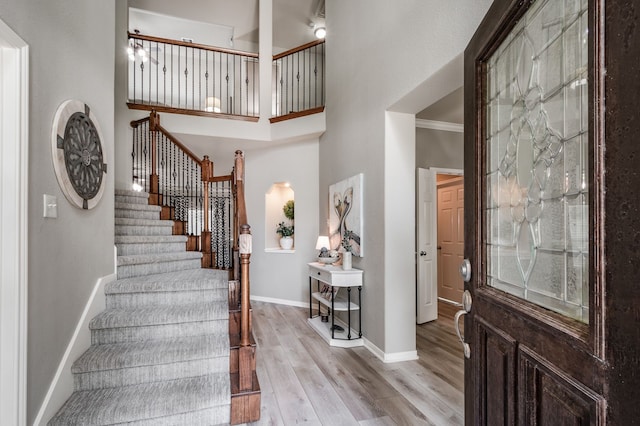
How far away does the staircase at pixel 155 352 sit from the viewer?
6.54ft

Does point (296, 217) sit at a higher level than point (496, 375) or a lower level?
higher

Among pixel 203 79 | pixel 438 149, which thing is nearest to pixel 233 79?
pixel 203 79

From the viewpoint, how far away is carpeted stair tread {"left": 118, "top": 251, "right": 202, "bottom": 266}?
3.11m

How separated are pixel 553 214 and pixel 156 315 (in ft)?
8.90

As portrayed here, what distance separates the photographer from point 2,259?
1.57m

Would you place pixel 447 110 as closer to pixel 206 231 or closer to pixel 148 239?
pixel 206 231

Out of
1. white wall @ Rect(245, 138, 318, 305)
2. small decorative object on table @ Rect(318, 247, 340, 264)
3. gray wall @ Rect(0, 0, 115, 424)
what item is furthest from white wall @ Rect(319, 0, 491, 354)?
gray wall @ Rect(0, 0, 115, 424)

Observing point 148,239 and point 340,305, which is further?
point 340,305

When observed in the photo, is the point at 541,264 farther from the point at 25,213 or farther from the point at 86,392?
the point at 86,392

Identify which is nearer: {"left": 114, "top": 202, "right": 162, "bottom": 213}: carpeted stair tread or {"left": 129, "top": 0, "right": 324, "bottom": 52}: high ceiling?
{"left": 114, "top": 202, "right": 162, "bottom": 213}: carpeted stair tread

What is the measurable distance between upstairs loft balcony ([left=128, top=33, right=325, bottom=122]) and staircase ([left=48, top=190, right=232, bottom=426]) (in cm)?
280

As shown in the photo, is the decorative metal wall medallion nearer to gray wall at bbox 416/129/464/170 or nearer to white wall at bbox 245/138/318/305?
white wall at bbox 245/138/318/305

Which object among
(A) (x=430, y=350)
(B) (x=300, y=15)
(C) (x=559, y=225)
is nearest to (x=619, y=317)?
(C) (x=559, y=225)

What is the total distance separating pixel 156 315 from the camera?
Answer: 2.55 metres
